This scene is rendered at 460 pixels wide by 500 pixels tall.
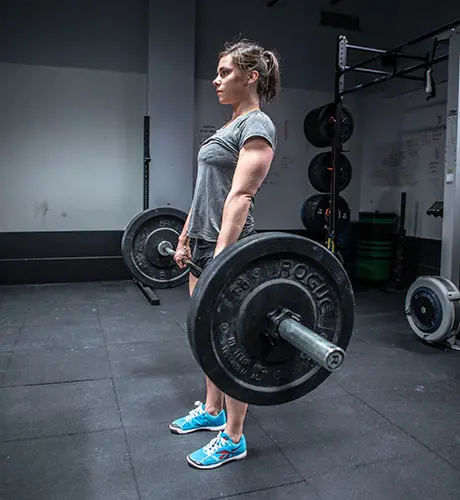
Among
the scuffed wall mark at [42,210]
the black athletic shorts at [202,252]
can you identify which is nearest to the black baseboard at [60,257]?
the scuffed wall mark at [42,210]

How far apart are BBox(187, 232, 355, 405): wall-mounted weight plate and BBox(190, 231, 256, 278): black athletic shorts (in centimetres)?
37

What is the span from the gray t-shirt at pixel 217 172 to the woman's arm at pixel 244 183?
1.5 inches

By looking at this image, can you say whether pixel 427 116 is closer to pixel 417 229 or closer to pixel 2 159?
pixel 417 229

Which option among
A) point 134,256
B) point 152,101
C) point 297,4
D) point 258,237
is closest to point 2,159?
point 152,101

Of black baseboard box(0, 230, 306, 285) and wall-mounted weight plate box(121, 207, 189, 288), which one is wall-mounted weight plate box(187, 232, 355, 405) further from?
black baseboard box(0, 230, 306, 285)

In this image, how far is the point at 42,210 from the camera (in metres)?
4.16

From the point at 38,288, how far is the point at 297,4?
3.59 m

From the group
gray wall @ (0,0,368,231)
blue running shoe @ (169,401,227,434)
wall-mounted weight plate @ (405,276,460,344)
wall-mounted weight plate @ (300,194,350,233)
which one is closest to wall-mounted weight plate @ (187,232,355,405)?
blue running shoe @ (169,401,227,434)

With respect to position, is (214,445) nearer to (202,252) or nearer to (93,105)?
(202,252)

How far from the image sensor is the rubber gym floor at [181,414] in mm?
1349

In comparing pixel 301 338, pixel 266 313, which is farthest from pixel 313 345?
pixel 266 313

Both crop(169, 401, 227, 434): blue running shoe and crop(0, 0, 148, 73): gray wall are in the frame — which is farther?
crop(0, 0, 148, 73): gray wall

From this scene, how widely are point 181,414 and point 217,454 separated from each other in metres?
0.39

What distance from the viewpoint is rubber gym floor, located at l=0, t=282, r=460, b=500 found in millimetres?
1349
